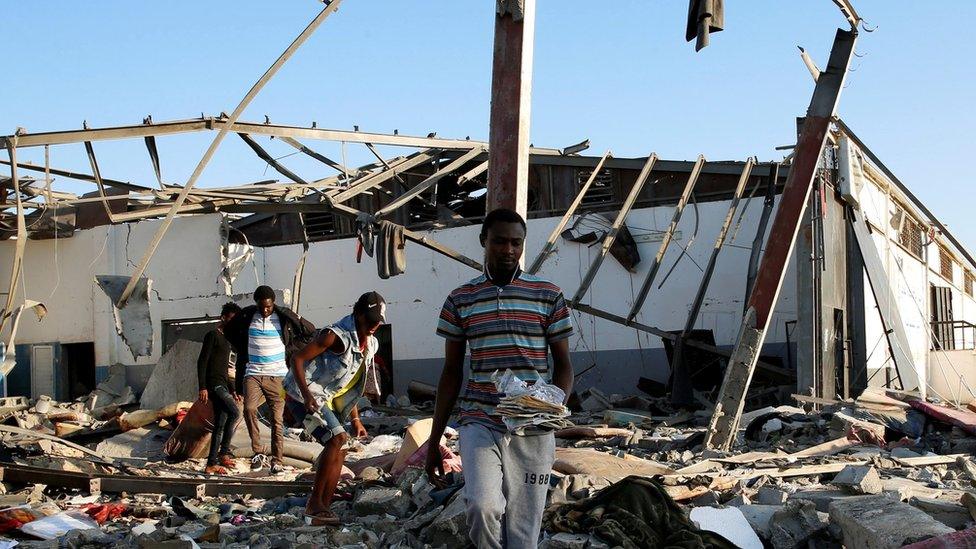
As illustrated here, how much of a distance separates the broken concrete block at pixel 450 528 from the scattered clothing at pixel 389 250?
8.65 meters

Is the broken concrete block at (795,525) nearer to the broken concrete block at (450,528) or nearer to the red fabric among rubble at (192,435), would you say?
the broken concrete block at (450,528)

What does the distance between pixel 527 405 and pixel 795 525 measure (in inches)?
79.5

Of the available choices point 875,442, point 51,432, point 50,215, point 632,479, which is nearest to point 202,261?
point 50,215

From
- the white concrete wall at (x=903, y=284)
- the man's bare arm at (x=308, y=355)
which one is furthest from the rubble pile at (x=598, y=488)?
the white concrete wall at (x=903, y=284)

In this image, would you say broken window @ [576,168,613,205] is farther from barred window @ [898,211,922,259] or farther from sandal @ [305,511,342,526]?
sandal @ [305,511,342,526]

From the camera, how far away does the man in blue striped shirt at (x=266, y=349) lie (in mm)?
9352

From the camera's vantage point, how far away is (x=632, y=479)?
527 cm

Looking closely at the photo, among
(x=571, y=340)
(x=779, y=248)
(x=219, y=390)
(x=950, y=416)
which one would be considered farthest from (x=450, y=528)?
(x=571, y=340)

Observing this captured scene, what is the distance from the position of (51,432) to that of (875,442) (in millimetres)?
10048

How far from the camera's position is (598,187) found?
1878 cm

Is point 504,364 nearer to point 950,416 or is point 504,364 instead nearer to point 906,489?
point 906,489

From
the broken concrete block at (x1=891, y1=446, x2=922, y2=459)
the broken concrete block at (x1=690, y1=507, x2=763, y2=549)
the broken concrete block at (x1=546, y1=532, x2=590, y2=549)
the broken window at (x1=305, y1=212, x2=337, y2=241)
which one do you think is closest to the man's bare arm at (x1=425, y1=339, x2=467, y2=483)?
the broken concrete block at (x1=546, y1=532, x2=590, y2=549)

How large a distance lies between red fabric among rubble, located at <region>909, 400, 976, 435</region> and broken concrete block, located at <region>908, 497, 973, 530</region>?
487 centimetres

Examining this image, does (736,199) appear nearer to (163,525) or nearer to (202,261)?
(202,261)
